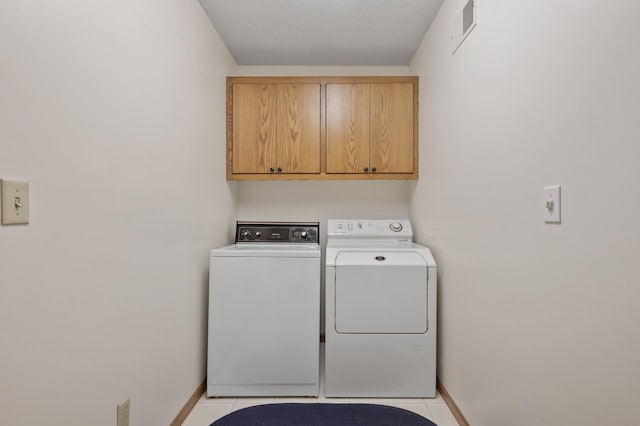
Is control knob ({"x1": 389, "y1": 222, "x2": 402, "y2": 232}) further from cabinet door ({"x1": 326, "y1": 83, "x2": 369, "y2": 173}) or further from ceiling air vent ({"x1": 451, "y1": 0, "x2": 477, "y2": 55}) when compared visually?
ceiling air vent ({"x1": 451, "y1": 0, "x2": 477, "y2": 55})

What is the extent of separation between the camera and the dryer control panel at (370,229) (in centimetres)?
294

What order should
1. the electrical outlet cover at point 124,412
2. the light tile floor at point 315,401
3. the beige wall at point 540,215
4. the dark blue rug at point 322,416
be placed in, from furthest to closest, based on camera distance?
the light tile floor at point 315,401, the dark blue rug at point 322,416, the electrical outlet cover at point 124,412, the beige wall at point 540,215

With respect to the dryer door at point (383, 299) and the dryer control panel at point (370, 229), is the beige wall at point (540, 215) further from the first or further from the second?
the dryer control panel at point (370, 229)

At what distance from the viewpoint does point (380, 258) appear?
2.38 metres

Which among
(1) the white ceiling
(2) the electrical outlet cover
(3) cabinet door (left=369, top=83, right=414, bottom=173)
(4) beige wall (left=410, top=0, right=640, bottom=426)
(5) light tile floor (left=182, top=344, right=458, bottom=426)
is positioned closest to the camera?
(4) beige wall (left=410, top=0, right=640, bottom=426)

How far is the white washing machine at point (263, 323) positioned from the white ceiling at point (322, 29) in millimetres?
1540

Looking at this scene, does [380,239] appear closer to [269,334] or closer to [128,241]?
[269,334]

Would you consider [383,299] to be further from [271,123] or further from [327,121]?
[271,123]

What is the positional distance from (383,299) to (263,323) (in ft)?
2.54

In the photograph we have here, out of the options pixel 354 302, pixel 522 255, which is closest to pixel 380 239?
pixel 354 302

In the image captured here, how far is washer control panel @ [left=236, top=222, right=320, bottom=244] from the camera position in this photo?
2.95 meters

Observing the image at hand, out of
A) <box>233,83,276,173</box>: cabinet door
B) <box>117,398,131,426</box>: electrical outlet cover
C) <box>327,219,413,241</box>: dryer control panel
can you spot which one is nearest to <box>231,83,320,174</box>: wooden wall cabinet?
<box>233,83,276,173</box>: cabinet door

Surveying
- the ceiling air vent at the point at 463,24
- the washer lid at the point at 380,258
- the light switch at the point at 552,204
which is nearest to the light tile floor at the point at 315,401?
the washer lid at the point at 380,258

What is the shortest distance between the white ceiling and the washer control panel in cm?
139
